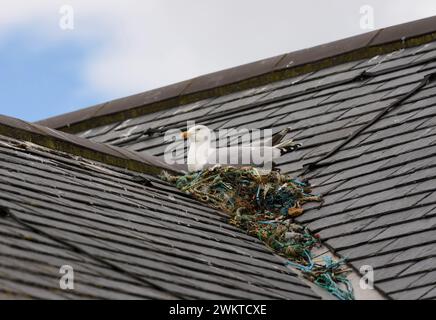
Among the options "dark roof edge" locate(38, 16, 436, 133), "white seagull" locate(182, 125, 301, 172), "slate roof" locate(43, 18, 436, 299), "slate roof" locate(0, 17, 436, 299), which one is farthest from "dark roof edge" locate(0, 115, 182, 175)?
"dark roof edge" locate(38, 16, 436, 133)

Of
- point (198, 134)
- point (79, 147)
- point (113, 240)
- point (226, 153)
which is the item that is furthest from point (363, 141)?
point (113, 240)

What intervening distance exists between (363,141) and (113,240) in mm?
3463

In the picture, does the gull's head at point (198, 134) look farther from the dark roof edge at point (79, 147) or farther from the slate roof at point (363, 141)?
the slate roof at point (363, 141)

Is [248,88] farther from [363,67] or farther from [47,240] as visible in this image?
[47,240]

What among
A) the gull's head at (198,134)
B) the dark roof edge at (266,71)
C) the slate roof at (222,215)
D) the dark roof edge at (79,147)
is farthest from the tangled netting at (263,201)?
the dark roof edge at (266,71)

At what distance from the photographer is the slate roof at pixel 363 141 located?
7898 mm

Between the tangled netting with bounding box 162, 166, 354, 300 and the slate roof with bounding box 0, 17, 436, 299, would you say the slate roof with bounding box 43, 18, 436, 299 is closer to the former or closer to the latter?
the slate roof with bounding box 0, 17, 436, 299

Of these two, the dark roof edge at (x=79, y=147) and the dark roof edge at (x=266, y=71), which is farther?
the dark roof edge at (x=266, y=71)

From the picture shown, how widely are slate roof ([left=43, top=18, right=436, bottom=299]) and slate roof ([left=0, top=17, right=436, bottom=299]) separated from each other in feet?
0.05

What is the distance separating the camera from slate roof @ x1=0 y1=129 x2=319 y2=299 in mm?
5844

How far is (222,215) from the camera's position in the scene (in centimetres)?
891

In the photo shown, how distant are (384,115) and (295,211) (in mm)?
1578

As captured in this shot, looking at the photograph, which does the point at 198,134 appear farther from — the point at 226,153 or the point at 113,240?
the point at 113,240

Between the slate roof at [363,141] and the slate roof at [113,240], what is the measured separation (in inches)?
23.7
